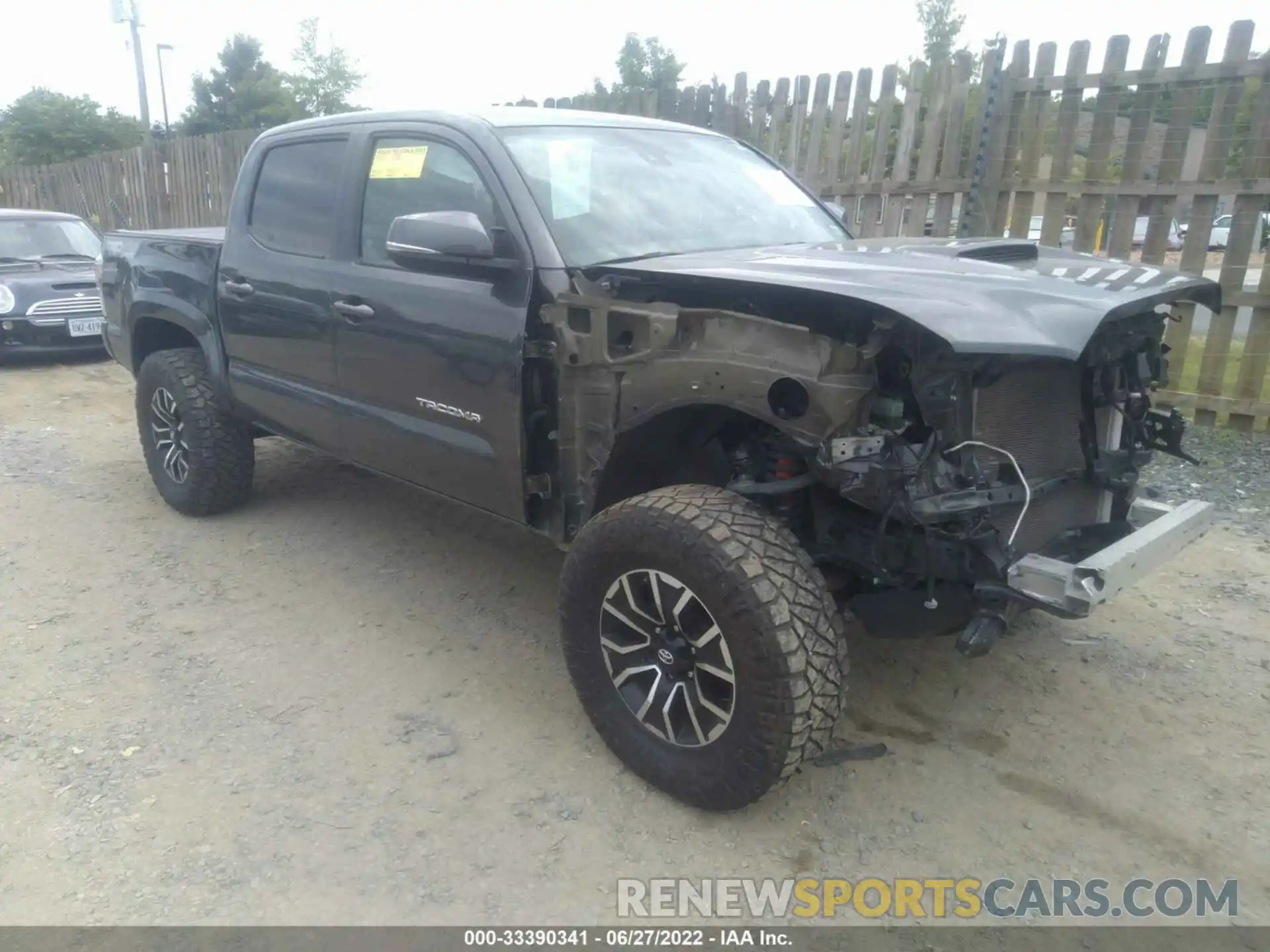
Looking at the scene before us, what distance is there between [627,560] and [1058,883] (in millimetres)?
1402

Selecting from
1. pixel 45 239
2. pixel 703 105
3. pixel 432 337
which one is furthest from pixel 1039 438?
pixel 45 239

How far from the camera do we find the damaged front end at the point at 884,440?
241cm

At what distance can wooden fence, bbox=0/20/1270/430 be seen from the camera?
5.45 m

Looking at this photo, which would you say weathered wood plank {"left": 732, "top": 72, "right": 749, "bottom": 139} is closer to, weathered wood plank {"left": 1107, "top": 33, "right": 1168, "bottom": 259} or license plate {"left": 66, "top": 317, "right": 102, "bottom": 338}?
weathered wood plank {"left": 1107, "top": 33, "right": 1168, "bottom": 259}

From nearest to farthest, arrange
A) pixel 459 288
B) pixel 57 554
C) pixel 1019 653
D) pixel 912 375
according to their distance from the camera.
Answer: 1. pixel 912 375
2. pixel 459 288
3. pixel 1019 653
4. pixel 57 554

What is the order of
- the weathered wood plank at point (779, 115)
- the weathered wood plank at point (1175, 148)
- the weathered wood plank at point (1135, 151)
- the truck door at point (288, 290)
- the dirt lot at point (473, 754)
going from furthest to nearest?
the weathered wood plank at point (779, 115) < the weathered wood plank at point (1135, 151) < the weathered wood plank at point (1175, 148) < the truck door at point (288, 290) < the dirt lot at point (473, 754)

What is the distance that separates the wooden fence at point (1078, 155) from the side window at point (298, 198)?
4092 millimetres

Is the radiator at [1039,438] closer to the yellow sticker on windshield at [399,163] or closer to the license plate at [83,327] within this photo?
the yellow sticker on windshield at [399,163]

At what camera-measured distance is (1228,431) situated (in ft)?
18.7

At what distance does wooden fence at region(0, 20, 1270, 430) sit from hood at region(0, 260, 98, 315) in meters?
6.32

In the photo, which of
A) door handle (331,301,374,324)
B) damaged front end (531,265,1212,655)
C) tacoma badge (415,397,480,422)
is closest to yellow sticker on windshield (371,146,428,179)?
door handle (331,301,374,324)

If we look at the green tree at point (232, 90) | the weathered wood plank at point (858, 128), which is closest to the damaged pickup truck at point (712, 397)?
the weathered wood plank at point (858, 128)

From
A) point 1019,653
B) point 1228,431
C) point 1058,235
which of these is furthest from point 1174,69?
point 1019,653

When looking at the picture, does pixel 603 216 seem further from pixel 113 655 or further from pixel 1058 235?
pixel 1058 235
